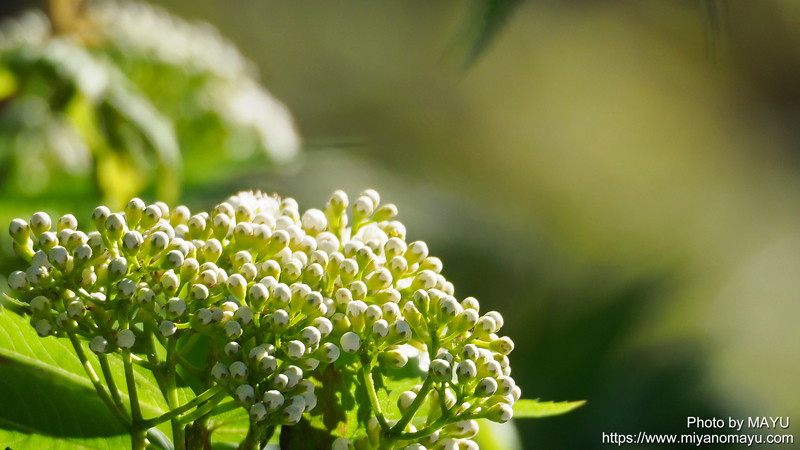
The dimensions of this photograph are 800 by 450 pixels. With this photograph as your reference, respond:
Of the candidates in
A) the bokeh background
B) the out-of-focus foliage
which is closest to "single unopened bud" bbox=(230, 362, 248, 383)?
the out-of-focus foliage

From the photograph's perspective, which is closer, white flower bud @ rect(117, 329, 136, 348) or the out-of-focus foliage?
white flower bud @ rect(117, 329, 136, 348)

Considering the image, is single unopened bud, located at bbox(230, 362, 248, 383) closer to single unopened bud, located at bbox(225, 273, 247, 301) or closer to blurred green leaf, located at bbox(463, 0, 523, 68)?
single unopened bud, located at bbox(225, 273, 247, 301)

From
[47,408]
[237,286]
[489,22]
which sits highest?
[489,22]

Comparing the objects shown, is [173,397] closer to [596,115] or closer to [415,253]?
[415,253]

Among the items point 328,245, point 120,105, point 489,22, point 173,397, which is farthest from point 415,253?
point 120,105

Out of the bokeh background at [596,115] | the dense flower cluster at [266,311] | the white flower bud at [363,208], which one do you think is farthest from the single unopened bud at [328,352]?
the bokeh background at [596,115]

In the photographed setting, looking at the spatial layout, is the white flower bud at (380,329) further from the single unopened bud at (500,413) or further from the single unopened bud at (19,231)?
the single unopened bud at (19,231)

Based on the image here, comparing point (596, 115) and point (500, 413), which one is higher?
point (596, 115)
